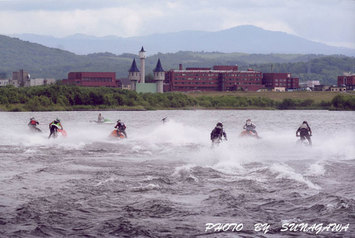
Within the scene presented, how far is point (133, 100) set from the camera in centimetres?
14538

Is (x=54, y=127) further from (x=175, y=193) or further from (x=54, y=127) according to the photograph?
(x=175, y=193)

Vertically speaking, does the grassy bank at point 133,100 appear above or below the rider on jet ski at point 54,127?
below

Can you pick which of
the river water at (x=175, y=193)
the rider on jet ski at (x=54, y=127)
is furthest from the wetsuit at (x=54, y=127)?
the river water at (x=175, y=193)

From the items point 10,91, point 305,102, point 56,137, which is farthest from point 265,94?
point 56,137

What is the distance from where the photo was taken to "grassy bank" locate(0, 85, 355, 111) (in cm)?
13075

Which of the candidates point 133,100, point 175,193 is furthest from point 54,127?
point 133,100

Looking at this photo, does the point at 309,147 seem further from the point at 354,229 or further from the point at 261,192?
the point at 354,229

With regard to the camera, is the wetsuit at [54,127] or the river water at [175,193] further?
the wetsuit at [54,127]

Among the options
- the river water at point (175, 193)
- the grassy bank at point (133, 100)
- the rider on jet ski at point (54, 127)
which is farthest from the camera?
the grassy bank at point (133, 100)

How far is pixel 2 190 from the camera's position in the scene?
22.0 meters

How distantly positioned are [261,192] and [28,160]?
597 inches

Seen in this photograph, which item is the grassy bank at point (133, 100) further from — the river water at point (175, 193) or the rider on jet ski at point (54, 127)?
the river water at point (175, 193)

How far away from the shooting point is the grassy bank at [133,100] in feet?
429

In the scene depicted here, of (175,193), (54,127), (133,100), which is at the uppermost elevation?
(54,127)
